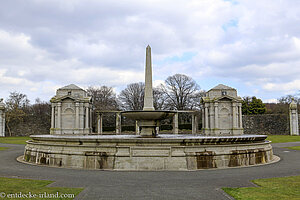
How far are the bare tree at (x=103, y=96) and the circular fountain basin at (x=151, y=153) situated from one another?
1811 inches

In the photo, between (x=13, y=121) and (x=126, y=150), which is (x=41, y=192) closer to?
(x=126, y=150)

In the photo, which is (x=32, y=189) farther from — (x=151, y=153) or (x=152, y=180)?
(x=151, y=153)

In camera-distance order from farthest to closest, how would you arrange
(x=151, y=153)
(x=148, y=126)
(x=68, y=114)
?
(x=68, y=114), (x=148, y=126), (x=151, y=153)

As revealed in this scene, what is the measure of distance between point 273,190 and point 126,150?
19.7 feet

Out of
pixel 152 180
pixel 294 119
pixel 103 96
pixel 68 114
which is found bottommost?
pixel 152 180

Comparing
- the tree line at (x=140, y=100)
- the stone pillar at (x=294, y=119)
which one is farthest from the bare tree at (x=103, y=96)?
the stone pillar at (x=294, y=119)

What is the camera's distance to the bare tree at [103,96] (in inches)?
2388

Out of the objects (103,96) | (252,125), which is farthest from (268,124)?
(103,96)

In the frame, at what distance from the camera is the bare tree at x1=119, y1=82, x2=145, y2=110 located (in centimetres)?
6347

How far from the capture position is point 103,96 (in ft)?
217

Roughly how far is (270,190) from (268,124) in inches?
1984

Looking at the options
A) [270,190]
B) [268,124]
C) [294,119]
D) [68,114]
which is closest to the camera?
[270,190]

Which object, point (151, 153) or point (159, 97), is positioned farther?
point (159, 97)

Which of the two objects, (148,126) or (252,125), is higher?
(148,126)
